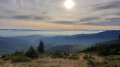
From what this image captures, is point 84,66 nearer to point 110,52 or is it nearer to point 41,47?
point 110,52

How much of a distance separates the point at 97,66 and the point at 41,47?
46959mm

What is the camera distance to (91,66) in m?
9.49

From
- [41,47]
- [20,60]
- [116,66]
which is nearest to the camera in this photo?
[116,66]

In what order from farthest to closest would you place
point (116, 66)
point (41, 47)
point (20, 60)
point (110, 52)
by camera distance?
point (41, 47) < point (110, 52) < point (20, 60) < point (116, 66)

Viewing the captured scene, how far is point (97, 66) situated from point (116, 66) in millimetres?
1960

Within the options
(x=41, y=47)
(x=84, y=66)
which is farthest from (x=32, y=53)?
(x=41, y=47)

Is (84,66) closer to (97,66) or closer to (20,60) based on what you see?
(97,66)

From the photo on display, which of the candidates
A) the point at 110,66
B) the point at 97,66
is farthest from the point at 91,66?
the point at 110,66

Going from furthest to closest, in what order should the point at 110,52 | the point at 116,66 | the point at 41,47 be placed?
the point at 41,47
the point at 110,52
the point at 116,66

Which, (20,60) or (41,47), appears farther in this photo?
(41,47)

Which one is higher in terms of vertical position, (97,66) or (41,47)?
(97,66)

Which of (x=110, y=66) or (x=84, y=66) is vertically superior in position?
(x=110, y=66)

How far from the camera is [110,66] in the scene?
25.0 ft

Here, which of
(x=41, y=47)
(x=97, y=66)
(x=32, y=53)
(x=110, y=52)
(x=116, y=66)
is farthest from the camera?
(x=41, y=47)
